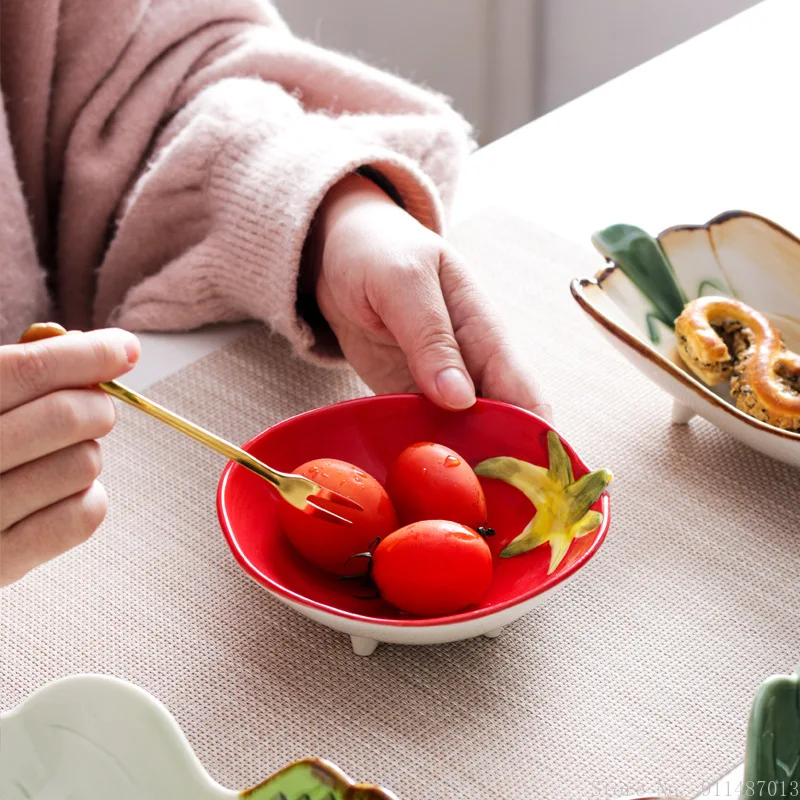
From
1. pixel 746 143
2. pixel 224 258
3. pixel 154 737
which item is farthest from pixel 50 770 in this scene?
pixel 746 143

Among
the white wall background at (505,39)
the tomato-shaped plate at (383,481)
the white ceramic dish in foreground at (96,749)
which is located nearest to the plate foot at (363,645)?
the tomato-shaped plate at (383,481)

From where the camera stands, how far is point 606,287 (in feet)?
2.62

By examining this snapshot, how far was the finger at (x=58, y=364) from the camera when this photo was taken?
0.54 meters

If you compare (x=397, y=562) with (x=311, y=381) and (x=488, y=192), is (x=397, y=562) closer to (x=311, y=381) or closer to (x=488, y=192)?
(x=311, y=381)

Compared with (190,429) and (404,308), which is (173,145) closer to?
(404,308)

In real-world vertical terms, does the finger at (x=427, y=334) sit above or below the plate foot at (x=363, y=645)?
above

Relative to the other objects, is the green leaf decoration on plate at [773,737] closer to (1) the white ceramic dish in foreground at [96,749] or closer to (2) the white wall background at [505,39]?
(1) the white ceramic dish in foreground at [96,749]

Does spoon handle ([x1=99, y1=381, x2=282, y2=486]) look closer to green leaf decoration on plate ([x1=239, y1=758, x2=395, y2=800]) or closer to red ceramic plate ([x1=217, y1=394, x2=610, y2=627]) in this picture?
red ceramic plate ([x1=217, y1=394, x2=610, y2=627])

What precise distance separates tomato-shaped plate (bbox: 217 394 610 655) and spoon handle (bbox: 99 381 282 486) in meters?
0.02

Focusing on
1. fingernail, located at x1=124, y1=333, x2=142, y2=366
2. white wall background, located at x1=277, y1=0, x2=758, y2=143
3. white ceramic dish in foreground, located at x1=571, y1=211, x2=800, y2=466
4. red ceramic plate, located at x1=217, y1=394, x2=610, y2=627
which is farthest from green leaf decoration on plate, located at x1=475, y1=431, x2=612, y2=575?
white wall background, located at x1=277, y1=0, x2=758, y2=143

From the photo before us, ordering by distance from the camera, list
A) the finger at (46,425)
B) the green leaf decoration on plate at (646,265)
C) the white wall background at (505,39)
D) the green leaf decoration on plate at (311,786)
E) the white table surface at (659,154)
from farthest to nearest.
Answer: the white wall background at (505,39)
the white table surface at (659,154)
the green leaf decoration on plate at (646,265)
the finger at (46,425)
the green leaf decoration on plate at (311,786)

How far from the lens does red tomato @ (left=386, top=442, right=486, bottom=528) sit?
62 centimetres

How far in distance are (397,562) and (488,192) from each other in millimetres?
600

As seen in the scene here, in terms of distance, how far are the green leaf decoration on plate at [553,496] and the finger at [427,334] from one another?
2.0 inches
